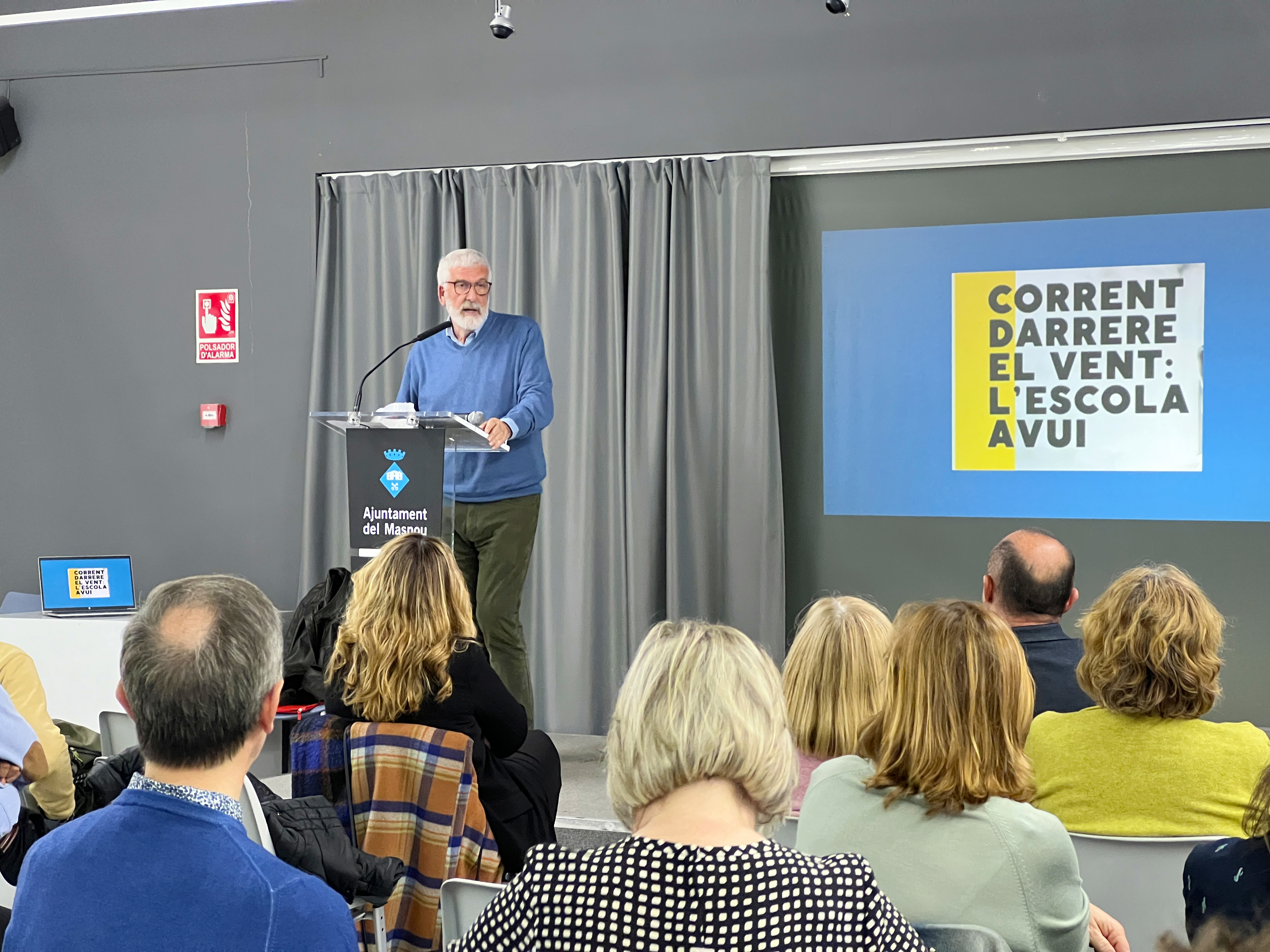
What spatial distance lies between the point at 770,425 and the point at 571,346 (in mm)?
970

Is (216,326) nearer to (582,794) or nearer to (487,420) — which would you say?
(487,420)

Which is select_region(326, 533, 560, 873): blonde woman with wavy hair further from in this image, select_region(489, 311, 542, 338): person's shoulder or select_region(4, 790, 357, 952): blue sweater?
select_region(489, 311, 542, 338): person's shoulder

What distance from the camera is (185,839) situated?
116 cm

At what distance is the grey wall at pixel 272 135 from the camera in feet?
15.9

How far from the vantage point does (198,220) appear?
226 inches

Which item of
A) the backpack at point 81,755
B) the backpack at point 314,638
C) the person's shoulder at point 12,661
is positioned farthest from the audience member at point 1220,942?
the backpack at point 314,638

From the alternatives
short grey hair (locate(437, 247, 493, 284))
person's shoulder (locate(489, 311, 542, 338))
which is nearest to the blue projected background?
person's shoulder (locate(489, 311, 542, 338))

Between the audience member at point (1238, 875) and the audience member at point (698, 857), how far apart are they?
440 mm

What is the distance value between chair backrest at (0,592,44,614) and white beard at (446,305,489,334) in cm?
224

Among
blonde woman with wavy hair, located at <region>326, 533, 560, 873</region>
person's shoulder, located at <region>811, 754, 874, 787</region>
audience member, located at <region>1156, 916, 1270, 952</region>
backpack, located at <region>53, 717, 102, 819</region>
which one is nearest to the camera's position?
audience member, located at <region>1156, 916, 1270, 952</region>

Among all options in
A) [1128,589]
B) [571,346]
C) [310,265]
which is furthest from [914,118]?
[1128,589]

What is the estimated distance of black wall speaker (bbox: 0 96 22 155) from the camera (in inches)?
229

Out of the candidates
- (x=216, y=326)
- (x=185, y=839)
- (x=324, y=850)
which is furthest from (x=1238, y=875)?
(x=216, y=326)

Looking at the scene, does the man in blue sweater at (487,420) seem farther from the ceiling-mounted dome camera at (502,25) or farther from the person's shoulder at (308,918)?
the person's shoulder at (308,918)
